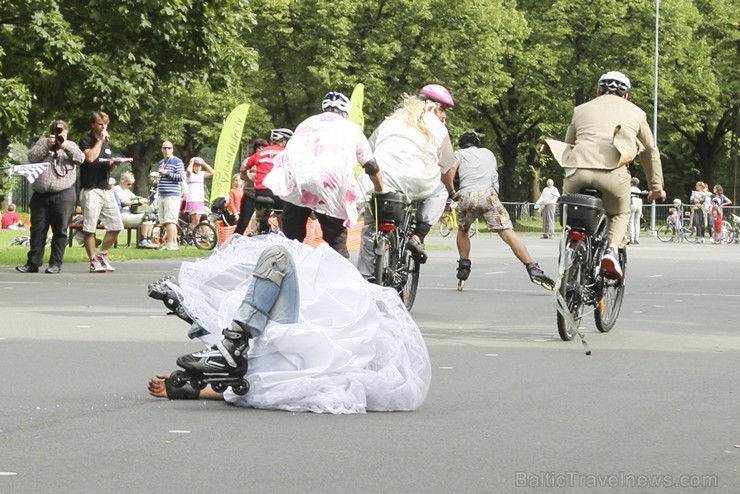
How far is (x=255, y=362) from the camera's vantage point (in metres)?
7.69

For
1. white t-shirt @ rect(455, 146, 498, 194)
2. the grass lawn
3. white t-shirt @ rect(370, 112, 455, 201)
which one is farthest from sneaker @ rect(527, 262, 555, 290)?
the grass lawn

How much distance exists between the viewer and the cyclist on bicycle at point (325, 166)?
11.9m

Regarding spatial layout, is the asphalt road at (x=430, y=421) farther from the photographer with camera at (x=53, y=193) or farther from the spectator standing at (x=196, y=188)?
the spectator standing at (x=196, y=188)

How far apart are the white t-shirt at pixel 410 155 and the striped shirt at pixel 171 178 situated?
14677mm

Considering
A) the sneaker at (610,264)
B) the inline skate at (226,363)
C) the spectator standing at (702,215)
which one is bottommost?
the spectator standing at (702,215)

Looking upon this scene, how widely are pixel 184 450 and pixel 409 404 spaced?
65.3 inches

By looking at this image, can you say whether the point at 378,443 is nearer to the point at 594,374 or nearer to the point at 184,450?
the point at 184,450

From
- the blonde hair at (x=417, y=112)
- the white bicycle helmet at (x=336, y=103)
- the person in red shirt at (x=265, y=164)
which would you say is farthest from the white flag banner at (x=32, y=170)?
the white bicycle helmet at (x=336, y=103)

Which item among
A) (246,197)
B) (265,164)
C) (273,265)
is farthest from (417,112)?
(246,197)

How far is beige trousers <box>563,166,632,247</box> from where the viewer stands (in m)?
11.6

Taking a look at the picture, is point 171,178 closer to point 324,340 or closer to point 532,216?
point 324,340

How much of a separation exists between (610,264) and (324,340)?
4532 millimetres

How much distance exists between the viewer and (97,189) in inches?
780

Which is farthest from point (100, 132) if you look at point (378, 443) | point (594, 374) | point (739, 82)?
point (739, 82)
